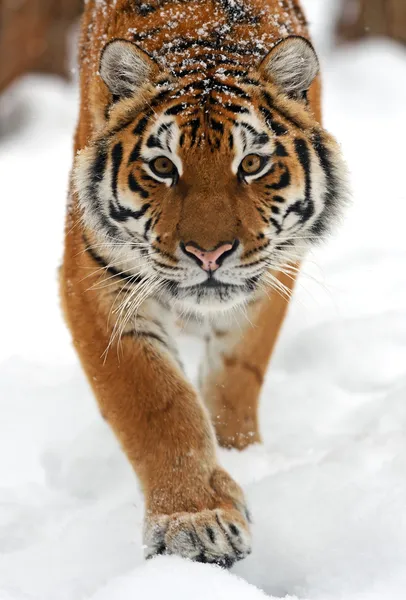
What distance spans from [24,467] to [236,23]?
5.34ft

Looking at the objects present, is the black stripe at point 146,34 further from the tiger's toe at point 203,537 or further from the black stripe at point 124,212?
the tiger's toe at point 203,537

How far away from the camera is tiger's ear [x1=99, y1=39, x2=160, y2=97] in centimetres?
270

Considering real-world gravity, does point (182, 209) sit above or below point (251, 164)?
below

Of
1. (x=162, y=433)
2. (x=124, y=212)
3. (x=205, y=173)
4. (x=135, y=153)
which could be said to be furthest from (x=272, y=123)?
(x=162, y=433)

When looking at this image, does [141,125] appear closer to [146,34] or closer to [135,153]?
[135,153]

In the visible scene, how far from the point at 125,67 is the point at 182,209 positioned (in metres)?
0.48

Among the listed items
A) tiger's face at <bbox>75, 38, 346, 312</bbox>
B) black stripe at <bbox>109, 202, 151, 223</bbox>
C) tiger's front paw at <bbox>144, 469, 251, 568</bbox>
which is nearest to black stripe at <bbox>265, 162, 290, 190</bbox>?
tiger's face at <bbox>75, 38, 346, 312</bbox>

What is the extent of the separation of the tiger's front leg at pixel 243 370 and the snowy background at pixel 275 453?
0.32ft

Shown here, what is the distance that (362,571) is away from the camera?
7.88ft

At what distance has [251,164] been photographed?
269 cm

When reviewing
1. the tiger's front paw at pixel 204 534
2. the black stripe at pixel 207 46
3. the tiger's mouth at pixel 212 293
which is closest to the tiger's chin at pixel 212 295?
the tiger's mouth at pixel 212 293

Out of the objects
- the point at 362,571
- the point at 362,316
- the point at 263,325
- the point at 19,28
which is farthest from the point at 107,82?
the point at 19,28

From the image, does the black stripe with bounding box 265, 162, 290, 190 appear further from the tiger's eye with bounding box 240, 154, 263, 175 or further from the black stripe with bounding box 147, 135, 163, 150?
the black stripe with bounding box 147, 135, 163, 150

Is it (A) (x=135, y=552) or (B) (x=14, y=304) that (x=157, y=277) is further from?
(B) (x=14, y=304)
